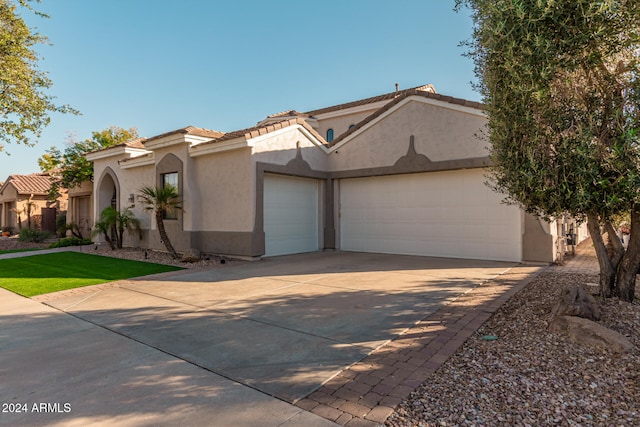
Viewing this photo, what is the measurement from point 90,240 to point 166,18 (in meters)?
12.3

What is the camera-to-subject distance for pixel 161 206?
1237 cm

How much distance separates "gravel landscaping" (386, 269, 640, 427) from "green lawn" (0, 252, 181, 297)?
8.21m

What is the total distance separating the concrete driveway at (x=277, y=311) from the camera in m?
3.85

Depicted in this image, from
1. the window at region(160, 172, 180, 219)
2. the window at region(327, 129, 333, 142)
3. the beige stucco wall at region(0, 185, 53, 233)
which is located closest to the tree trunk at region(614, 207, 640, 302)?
the window at region(160, 172, 180, 219)

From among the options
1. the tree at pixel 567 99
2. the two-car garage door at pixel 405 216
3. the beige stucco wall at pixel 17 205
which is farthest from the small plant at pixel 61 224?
the tree at pixel 567 99

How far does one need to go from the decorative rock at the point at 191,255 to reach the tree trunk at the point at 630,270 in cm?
1080

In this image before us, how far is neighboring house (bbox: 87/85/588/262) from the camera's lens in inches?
438

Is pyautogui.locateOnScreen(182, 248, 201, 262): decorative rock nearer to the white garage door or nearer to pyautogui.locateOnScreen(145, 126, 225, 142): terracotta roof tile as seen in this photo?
the white garage door

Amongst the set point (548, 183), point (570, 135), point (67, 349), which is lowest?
point (67, 349)

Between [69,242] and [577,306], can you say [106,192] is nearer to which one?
[69,242]

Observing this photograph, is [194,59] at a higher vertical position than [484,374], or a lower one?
higher

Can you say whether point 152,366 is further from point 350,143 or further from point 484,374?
point 350,143

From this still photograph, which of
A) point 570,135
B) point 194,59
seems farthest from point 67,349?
point 194,59

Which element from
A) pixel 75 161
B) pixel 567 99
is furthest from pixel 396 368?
pixel 75 161
